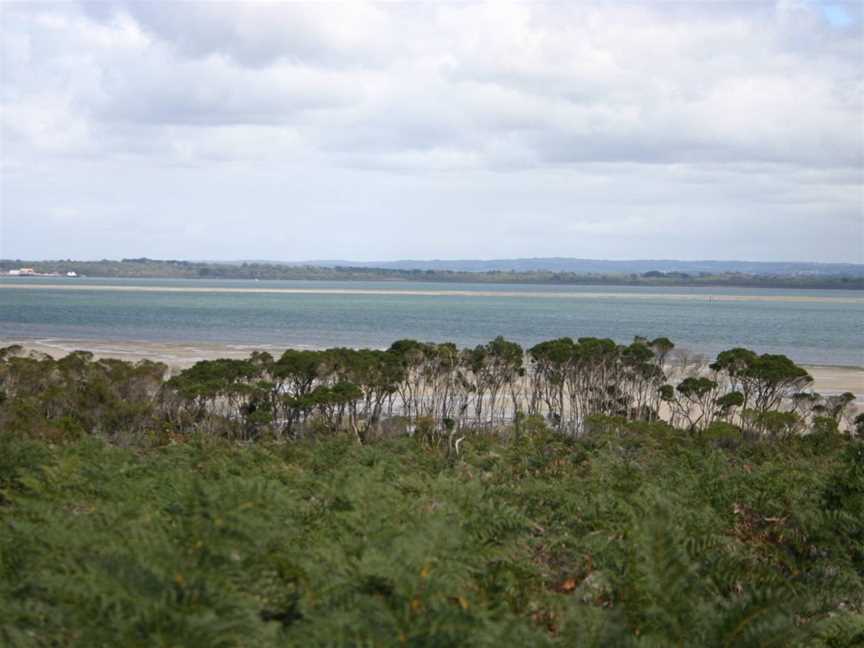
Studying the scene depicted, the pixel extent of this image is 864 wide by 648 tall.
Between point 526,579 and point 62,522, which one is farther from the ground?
point 62,522

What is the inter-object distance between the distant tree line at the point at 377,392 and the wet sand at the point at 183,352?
16587mm

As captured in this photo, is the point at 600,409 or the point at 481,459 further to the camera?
the point at 600,409

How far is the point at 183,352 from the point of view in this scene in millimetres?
70125

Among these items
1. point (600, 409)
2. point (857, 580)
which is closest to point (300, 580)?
point (857, 580)

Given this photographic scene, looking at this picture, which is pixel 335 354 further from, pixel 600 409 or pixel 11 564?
pixel 11 564

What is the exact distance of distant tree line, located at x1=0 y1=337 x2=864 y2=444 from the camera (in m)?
31.8

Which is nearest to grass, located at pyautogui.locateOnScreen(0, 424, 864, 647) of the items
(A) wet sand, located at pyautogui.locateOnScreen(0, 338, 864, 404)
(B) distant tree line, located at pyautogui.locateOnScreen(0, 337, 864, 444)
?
(B) distant tree line, located at pyautogui.locateOnScreen(0, 337, 864, 444)

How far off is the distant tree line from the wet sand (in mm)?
16587

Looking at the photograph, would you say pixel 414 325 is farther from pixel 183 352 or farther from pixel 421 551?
pixel 421 551

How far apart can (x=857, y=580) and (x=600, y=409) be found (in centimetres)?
3380

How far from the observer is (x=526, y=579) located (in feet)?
22.1

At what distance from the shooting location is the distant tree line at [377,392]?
31.8 m

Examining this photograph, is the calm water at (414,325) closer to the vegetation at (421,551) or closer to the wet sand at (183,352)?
the wet sand at (183,352)

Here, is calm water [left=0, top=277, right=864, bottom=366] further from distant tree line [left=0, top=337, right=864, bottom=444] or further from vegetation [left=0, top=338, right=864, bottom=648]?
vegetation [left=0, top=338, right=864, bottom=648]
